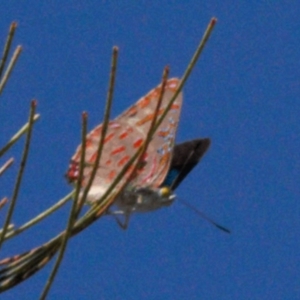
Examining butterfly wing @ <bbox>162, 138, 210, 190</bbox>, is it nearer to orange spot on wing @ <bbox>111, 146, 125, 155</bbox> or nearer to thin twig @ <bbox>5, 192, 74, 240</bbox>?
orange spot on wing @ <bbox>111, 146, 125, 155</bbox>

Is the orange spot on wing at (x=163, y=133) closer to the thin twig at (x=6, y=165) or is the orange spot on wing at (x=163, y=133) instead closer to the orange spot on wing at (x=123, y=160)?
the orange spot on wing at (x=123, y=160)

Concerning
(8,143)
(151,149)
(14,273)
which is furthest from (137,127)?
(14,273)

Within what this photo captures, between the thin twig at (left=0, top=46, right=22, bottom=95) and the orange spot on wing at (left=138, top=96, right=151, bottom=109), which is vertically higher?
the thin twig at (left=0, top=46, right=22, bottom=95)

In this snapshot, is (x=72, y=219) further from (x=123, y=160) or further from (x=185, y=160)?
(x=185, y=160)

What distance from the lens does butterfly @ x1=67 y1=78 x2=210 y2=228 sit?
4645mm

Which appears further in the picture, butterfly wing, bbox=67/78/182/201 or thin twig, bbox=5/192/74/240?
butterfly wing, bbox=67/78/182/201

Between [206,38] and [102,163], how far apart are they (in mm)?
1642

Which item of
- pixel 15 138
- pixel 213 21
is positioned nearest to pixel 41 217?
pixel 15 138

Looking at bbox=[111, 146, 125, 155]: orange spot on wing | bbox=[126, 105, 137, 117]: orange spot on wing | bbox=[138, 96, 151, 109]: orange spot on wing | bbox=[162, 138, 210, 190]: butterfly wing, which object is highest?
bbox=[138, 96, 151, 109]: orange spot on wing

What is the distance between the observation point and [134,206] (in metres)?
4.93

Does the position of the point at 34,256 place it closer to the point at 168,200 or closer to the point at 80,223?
the point at 80,223

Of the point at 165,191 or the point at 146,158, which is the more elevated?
the point at 146,158

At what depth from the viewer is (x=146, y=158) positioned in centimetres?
465

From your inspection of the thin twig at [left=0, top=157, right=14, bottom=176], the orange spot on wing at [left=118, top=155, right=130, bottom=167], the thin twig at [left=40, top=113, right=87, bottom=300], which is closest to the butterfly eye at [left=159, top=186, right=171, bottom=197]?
the orange spot on wing at [left=118, top=155, right=130, bottom=167]
